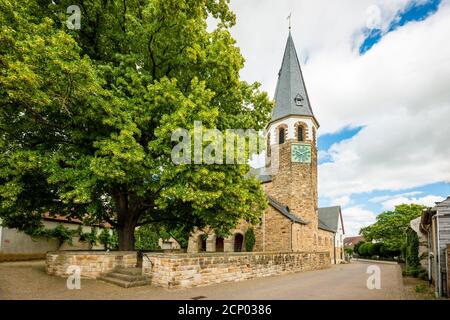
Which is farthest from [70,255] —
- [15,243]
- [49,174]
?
[15,243]

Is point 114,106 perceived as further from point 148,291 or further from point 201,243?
point 201,243

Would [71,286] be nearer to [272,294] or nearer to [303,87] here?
[272,294]

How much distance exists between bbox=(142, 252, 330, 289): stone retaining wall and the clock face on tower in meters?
13.2

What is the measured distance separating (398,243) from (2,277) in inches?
1640

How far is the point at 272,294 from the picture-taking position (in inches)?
361

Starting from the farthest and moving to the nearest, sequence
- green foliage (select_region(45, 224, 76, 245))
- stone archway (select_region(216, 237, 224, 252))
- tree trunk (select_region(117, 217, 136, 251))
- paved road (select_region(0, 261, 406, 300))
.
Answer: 1. stone archway (select_region(216, 237, 224, 252))
2. green foliage (select_region(45, 224, 76, 245))
3. tree trunk (select_region(117, 217, 136, 251))
4. paved road (select_region(0, 261, 406, 300))

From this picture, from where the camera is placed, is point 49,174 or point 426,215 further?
point 426,215

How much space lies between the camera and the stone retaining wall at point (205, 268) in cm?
938

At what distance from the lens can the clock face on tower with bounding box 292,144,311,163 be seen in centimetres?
2666
